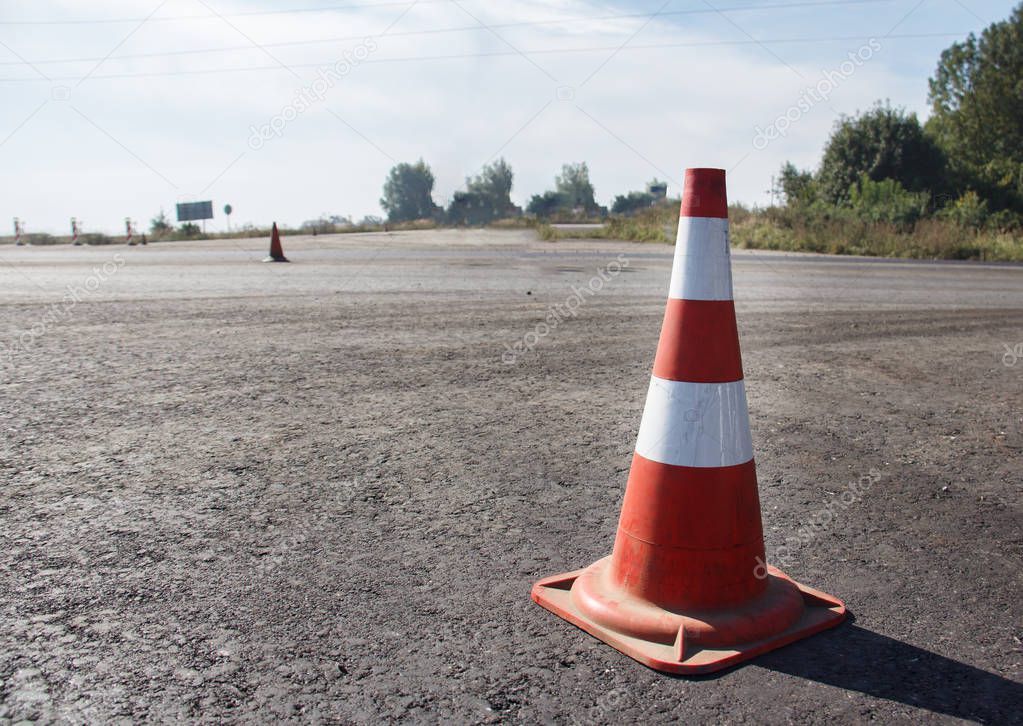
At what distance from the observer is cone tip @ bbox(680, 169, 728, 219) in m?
2.74

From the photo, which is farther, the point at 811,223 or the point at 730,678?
the point at 811,223

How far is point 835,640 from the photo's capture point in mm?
2439

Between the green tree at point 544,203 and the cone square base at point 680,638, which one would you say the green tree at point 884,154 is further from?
the green tree at point 544,203

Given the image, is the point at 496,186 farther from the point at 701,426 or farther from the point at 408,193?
the point at 701,426

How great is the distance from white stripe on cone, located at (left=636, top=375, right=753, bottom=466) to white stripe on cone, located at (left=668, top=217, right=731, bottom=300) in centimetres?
29

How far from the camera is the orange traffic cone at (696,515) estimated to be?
8.16 ft

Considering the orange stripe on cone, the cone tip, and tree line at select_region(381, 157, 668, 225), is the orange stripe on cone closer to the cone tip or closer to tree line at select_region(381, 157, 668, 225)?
the cone tip

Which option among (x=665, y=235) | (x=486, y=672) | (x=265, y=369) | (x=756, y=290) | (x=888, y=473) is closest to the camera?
(x=486, y=672)

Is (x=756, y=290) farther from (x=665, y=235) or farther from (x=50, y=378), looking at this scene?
(x=665, y=235)

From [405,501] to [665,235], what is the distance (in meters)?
29.9

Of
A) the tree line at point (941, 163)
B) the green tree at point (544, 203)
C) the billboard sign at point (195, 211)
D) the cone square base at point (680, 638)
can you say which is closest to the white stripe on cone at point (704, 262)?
the cone square base at point (680, 638)

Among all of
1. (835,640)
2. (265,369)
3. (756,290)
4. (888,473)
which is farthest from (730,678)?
(756,290)

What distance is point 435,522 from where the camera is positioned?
10.6 ft

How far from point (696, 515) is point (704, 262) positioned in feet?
2.63
